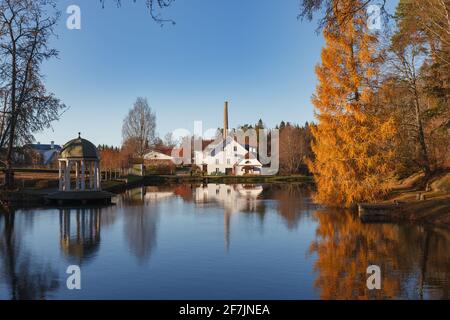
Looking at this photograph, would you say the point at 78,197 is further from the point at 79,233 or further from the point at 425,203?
the point at 425,203

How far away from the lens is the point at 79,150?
33656 millimetres

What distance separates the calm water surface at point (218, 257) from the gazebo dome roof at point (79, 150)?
32.1ft

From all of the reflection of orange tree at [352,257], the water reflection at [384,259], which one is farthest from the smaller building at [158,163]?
the water reflection at [384,259]

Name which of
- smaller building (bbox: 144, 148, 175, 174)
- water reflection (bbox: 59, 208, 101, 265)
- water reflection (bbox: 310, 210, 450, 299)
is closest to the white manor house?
smaller building (bbox: 144, 148, 175, 174)

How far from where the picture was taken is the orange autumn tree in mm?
26312

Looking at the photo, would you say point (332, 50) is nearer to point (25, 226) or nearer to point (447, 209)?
point (447, 209)

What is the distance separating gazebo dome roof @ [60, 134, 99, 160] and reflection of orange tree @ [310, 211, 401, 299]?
805 inches

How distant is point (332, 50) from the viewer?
28.0 meters

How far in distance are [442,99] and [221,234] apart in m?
13.8

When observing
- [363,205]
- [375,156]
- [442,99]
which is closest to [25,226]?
[363,205]

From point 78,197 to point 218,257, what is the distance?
2074 cm

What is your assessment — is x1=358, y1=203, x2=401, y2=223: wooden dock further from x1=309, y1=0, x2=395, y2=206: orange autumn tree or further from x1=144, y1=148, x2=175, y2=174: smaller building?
x1=144, y1=148, x2=175, y2=174: smaller building

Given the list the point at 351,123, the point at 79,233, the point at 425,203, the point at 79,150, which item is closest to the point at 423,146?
the point at 351,123

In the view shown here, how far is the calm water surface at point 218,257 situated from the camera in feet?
34.0
